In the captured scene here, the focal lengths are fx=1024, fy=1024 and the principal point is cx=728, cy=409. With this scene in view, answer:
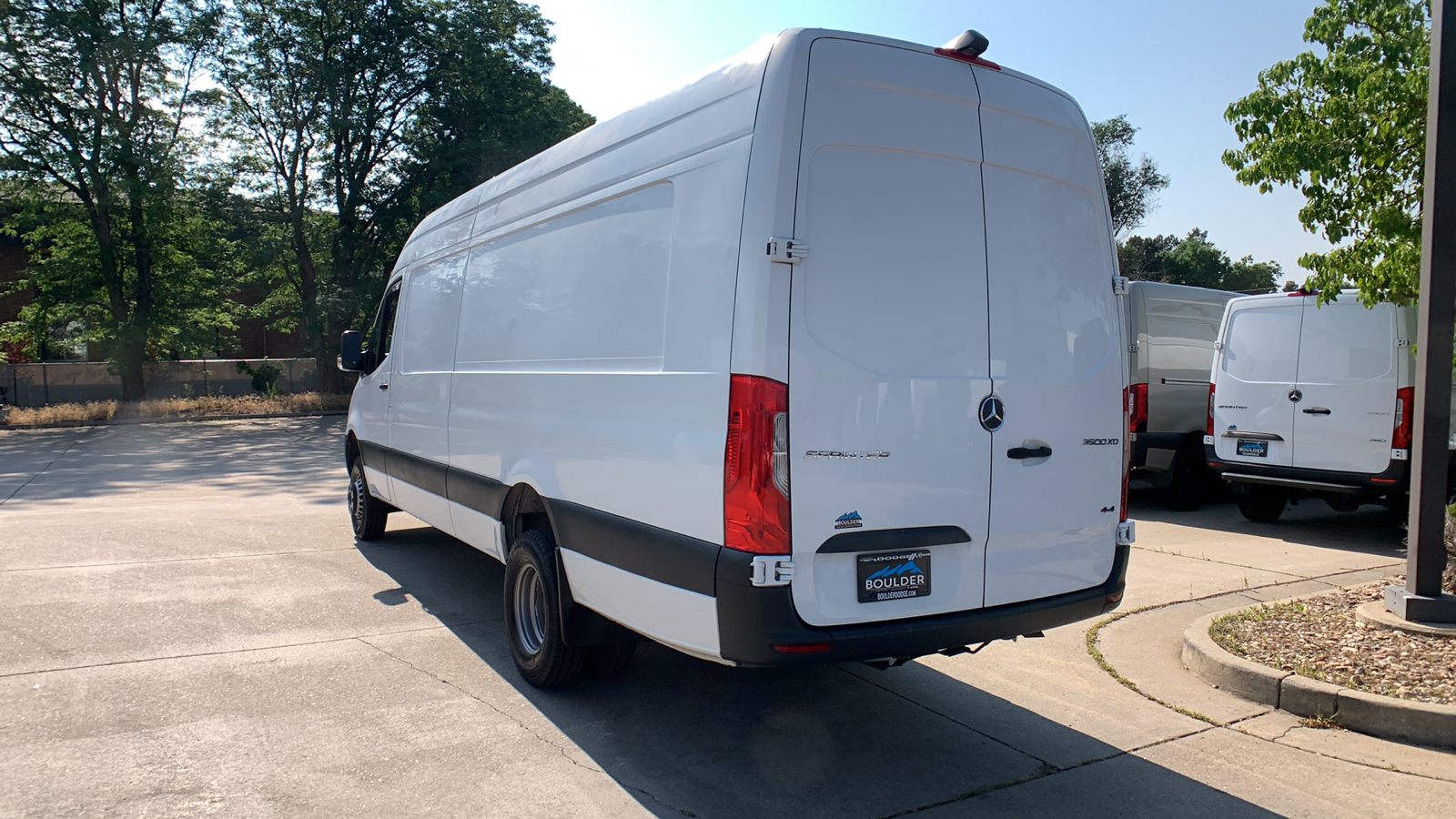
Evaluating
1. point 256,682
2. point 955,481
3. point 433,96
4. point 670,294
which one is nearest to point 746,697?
point 955,481

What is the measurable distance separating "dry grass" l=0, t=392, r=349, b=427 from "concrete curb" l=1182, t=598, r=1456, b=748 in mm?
25402

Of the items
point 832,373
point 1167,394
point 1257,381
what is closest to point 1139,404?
point 1167,394

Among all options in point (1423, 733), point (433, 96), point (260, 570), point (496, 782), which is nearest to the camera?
point (496, 782)

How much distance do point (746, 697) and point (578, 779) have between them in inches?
46.4

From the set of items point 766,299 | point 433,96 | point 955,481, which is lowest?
point 955,481

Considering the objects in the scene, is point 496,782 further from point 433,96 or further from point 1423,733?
point 433,96

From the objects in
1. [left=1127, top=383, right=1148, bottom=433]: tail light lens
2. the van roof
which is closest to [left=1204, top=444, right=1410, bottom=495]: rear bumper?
[left=1127, top=383, right=1148, bottom=433]: tail light lens

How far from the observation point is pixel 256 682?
4859 mm

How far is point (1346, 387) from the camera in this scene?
29.6ft

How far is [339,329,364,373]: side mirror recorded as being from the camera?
26.3 ft

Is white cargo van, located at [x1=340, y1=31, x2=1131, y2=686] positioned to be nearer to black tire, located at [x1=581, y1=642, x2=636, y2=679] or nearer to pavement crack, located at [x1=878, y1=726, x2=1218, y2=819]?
black tire, located at [x1=581, y1=642, x2=636, y2=679]

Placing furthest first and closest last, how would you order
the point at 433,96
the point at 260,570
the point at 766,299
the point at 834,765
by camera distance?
the point at 433,96
the point at 260,570
the point at 834,765
the point at 766,299

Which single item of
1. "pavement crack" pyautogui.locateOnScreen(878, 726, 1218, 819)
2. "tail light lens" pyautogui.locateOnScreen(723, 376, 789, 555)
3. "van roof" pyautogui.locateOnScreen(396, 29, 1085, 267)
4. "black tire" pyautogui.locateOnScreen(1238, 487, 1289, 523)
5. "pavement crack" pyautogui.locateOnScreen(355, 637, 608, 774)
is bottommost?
"pavement crack" pyautogui.locateOnScreen(355, 637, 608, 774)

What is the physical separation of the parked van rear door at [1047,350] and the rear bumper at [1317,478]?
231 inches
